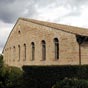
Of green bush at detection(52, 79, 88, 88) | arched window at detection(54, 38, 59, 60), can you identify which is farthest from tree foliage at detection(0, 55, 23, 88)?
green bush at detection(52, 79, 88, 88)

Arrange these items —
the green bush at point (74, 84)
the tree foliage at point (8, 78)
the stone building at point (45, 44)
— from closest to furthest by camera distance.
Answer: the green bush at point (74, 84), the tree foliage at point (8, 78), the stone building at point (45, 44)

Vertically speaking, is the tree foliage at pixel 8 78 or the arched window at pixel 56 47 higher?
the arched window at pixel 56 47

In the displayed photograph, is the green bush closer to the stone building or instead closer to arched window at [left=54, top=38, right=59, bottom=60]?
the stone building

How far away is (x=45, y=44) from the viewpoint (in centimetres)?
3102

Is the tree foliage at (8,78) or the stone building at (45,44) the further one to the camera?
the stone building at (45,44)

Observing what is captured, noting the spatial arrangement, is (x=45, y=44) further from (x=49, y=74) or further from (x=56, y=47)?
(x=49, y=74)

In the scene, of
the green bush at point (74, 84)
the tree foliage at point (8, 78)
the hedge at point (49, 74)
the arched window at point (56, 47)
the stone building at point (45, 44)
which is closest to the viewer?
the green bush at point (74, 84)

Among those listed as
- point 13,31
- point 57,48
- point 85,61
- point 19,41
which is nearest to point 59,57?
point 57,48

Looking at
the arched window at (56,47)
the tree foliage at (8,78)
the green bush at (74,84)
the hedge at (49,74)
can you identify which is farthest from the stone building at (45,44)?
the green bush at (74,84)

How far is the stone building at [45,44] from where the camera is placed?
26648mm

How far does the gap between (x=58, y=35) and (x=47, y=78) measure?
6621mm

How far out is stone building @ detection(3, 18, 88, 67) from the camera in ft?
87.4

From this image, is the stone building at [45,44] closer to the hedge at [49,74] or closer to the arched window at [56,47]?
the arched window at [56,47]

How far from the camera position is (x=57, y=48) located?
29297mm
